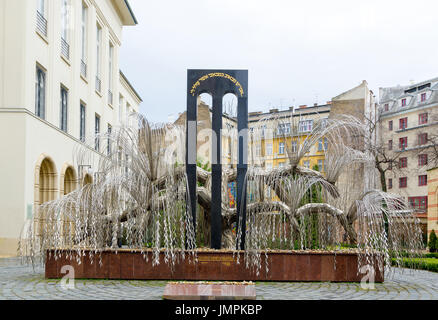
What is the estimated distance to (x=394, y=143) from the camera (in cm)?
5772

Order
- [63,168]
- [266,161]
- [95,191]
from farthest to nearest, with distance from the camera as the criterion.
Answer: [63,168] < [266,161] < [95,191]

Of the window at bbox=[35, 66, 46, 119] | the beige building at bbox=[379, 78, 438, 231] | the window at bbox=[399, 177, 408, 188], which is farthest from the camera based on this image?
the window at bbox=[399, 177, 408, 188]

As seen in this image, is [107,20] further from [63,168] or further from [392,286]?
[392,286]

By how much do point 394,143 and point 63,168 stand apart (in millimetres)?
45645

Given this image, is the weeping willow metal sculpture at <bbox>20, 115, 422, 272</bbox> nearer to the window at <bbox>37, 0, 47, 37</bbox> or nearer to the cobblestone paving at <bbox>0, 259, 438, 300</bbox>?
the cobblestone paving at <bbox>0, 259, 438, 300</bbox>

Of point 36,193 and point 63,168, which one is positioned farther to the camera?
point 63,168

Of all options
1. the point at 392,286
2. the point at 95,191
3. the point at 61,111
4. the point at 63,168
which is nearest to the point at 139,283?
the point at 95,191

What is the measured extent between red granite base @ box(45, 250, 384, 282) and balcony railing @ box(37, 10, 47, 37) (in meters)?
12.3

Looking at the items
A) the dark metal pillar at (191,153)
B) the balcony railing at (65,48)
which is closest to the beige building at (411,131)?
the balcony railing at (65,48)

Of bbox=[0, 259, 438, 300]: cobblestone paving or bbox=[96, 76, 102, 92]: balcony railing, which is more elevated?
bbox=[96, 76, 102, 92]: balcony railing

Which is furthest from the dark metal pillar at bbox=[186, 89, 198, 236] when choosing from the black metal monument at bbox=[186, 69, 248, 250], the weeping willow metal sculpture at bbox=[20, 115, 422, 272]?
the weeping willow metal sculpture at bbox=[20, 115, 422, 272]

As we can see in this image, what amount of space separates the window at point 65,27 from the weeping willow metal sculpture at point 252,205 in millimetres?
13150

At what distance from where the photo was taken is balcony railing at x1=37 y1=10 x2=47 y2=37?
19812 mm

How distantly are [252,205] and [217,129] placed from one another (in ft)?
6.82
